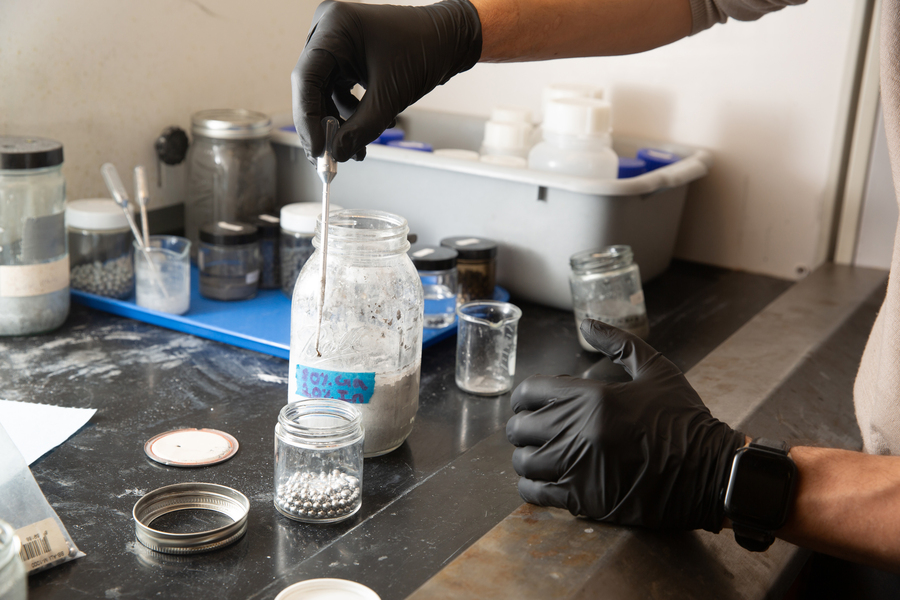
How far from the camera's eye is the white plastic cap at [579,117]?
1.43 m

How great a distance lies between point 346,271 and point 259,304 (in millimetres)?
526

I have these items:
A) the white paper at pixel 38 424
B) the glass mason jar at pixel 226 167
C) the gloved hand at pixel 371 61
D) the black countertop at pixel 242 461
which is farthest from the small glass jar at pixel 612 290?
the white paper at pixel 38 424

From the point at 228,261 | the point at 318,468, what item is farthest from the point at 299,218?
the point at 318,468

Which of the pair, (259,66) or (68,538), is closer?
(68,538)

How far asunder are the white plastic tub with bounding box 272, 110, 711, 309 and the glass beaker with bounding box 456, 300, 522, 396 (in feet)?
1.05

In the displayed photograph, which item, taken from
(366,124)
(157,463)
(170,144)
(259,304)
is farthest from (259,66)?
(157,463)

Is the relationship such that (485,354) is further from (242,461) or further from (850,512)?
(850,512)

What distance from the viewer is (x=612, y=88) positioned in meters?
1.80

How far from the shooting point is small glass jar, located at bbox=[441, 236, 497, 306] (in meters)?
1.37

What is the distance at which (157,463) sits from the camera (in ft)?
2.85

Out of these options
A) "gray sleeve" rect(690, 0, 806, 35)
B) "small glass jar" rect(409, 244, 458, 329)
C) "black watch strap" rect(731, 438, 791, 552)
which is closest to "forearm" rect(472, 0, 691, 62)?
"gray sleeve" rect(690, 0, 806, 35)

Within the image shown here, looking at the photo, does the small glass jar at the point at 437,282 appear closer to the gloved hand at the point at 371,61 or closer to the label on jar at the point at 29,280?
the gloved hand at the point at 371,61

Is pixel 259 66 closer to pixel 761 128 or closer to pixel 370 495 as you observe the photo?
pixel 761 128

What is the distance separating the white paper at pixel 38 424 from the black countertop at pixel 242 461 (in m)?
0.01
